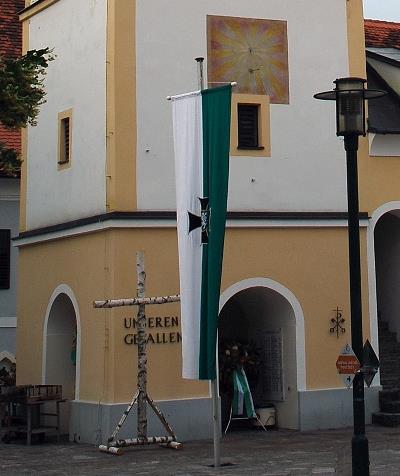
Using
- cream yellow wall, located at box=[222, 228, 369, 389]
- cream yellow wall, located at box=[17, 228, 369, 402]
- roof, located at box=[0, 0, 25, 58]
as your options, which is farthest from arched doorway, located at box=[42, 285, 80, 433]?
roof, located at box=[0, 0, 25, 58]

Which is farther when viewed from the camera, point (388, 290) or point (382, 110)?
point (388, 290)

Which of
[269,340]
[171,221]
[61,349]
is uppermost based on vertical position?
[171,221]

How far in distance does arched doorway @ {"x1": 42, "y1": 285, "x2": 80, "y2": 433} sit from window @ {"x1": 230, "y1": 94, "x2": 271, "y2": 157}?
190 inches

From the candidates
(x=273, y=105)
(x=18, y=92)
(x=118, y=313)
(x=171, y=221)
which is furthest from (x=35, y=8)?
(x=118, y=313)

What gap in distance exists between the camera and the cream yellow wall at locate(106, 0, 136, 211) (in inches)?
751

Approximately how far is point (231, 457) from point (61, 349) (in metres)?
6.41

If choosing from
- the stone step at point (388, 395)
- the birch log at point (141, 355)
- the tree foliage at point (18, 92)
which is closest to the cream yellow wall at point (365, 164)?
the stone step at point (388, 395)

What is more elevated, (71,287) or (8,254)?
(8,254)

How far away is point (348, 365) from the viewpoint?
13.2m

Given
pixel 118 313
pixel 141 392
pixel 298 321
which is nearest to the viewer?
pixel 141 392

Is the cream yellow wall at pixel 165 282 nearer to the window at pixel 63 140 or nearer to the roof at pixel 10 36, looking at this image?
the window at pixel 63 140

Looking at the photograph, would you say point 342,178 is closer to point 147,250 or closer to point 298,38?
point 298,38

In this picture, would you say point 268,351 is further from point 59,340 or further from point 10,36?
point 10,36

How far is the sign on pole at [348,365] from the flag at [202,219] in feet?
9.22
